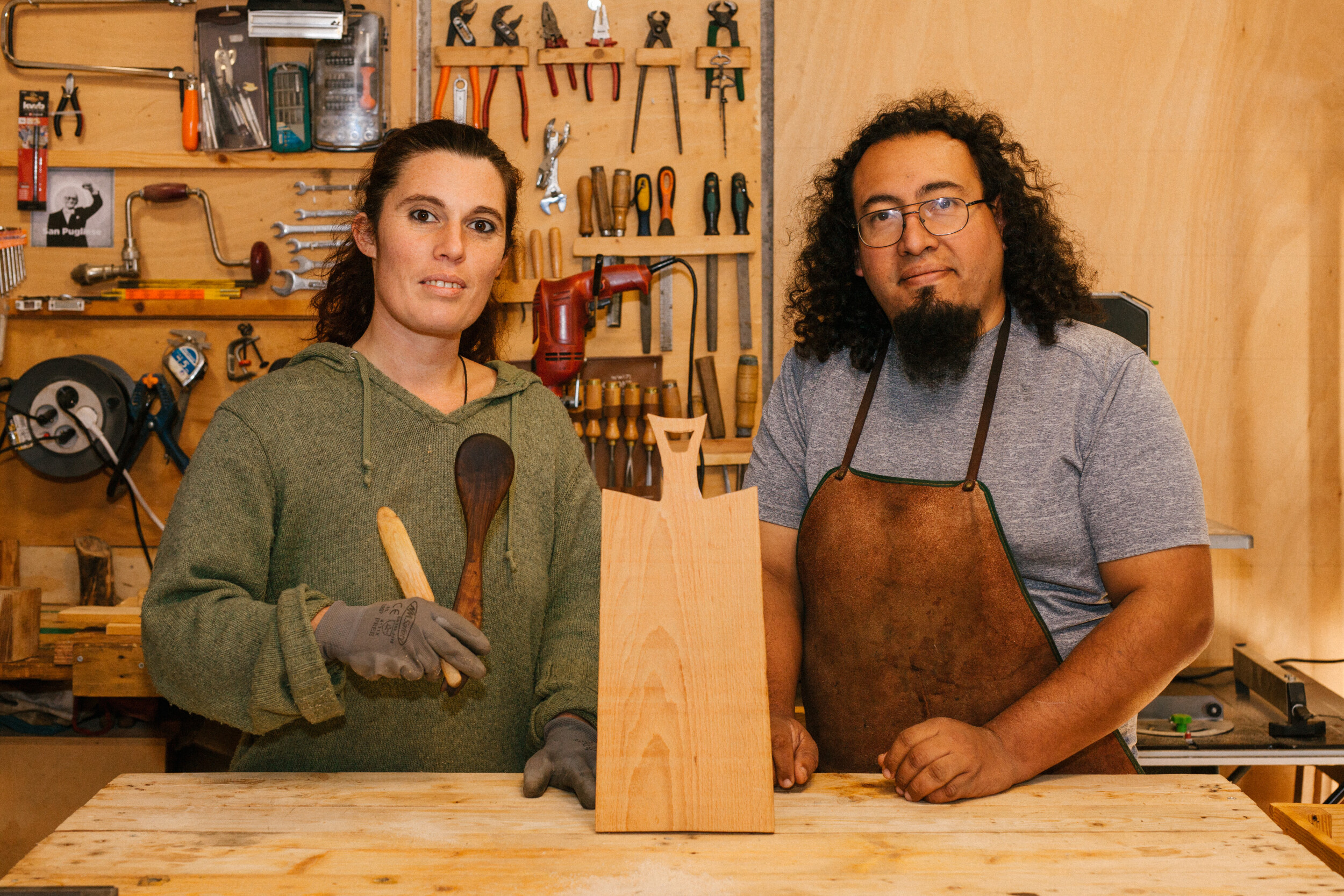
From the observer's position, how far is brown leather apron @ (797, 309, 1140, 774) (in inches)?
53.9

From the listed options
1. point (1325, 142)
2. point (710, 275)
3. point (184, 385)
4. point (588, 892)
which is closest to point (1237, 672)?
point (1325, 142)

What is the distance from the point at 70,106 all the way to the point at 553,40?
4.87ft

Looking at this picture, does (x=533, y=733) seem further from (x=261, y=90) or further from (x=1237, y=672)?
(x=261, y=90)

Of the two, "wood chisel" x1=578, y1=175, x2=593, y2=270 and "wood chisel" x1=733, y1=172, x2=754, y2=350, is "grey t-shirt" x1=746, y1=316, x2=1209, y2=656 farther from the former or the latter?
"wood chisel" x1=578, y1=175, x2=593, y2=270

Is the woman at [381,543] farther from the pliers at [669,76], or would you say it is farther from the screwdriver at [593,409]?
the pliers at [669,76]

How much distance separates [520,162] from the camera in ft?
9.71

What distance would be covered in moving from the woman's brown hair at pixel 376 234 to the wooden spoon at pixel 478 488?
0.41 metres

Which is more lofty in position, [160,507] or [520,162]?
[520,162]

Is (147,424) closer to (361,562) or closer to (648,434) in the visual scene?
(648,434)

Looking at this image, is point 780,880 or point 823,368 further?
point 823,368

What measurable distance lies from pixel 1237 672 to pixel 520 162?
8.02 feet

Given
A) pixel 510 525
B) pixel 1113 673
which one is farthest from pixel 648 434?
pixel 1113 673

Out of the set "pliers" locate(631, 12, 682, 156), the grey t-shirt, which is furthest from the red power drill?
the grey t-shirt

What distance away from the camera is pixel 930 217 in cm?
150
